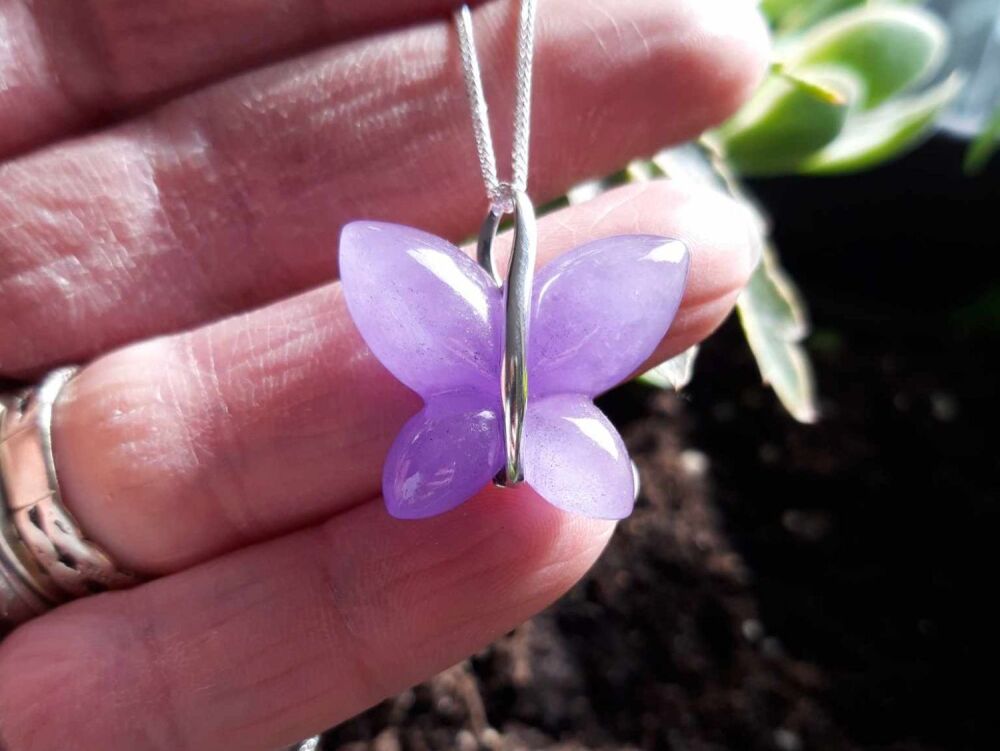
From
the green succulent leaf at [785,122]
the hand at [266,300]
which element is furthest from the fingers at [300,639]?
the green succulent leaf at [785,122]

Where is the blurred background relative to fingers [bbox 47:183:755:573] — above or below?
below

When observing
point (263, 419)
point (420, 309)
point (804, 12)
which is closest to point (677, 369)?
point (420, 309)

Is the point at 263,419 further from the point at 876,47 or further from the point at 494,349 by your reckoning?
the point at 876,47

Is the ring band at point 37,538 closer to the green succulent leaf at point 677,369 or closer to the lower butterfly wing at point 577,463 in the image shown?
the lower butterfly wing at point 577,463

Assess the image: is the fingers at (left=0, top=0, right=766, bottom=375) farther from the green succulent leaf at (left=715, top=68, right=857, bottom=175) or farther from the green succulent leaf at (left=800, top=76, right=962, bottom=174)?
the green succulent leaf at (left=800, top=76, right=962, bottom=174)

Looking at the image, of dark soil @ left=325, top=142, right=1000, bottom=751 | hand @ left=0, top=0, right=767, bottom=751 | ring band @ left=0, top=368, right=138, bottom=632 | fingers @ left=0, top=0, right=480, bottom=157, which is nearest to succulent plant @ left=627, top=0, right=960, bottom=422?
hand @ left=0, top=0, right=767, bottom=751

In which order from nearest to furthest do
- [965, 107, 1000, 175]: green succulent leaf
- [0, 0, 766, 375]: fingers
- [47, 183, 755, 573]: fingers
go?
[47, 183, 755, 573]: fingers, [0, 0, 766, 375]: fingers, [965, 107, 1000, 175]: green succulent leaf
